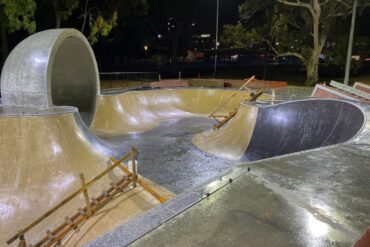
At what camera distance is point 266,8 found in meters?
24.9

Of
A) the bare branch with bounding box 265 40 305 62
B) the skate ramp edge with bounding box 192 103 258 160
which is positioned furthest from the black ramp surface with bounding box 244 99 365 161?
the bare branch with bounding box 265 40 305 62

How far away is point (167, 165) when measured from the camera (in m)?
9.13

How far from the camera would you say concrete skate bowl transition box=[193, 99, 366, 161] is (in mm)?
8398

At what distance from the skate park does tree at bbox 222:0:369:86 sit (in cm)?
1037

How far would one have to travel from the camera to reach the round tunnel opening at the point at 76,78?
39.5 ft

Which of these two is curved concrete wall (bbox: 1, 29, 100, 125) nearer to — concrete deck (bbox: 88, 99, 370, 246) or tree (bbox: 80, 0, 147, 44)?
concrete deck (bbox: 88, 99, 370, 246)

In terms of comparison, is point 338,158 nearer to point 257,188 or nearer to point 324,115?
point 257,188

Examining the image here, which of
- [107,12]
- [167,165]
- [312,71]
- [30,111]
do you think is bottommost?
[167,165]

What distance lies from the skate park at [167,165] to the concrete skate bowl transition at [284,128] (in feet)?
0.13

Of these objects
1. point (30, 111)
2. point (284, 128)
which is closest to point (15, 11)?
point (30, 111)

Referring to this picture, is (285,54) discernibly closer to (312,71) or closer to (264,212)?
(312,71)

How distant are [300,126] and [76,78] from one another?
9.70 meters

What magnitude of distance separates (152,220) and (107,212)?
10.8ft

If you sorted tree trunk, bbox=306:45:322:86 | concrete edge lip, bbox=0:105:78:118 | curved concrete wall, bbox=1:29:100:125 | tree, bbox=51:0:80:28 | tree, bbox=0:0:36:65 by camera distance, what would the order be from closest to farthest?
1. concrete edge lip, bbox=0:105:78:118
2. curved concrete wall, bbox=1:29:100:125
3. tree, bbox=0:0:36:65
4. tree, bbox=51:0:80:28
5. tree trunk, bbox=306:45:322:86
